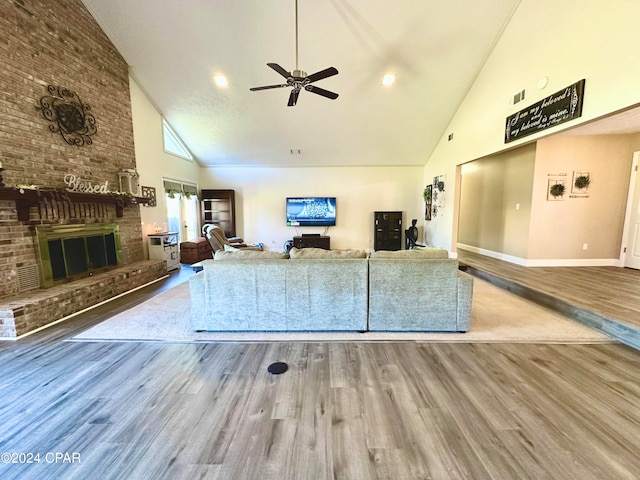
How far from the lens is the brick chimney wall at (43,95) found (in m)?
3.19

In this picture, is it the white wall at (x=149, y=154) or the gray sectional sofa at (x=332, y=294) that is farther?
the white wall at (x=149, y=154)

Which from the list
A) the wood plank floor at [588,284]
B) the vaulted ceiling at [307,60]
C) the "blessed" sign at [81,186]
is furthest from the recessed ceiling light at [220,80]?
the wood plank floor at [588,284]

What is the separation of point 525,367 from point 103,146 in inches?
251

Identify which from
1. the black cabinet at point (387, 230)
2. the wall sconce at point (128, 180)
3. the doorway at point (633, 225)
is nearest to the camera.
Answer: the wall sconce at point (128, 180)

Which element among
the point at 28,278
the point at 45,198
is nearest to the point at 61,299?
the point at 28,278

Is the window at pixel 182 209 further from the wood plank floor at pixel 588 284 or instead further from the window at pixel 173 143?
the wood plank floor at pixel 588 284

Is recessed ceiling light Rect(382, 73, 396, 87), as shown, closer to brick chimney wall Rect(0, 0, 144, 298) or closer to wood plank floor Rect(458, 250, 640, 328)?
wood plank floor Rect(458, 250, 640, 328)

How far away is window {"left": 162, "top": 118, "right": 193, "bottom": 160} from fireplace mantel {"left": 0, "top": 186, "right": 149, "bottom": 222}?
2.49 metres

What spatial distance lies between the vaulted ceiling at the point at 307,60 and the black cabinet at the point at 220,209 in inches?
61.1

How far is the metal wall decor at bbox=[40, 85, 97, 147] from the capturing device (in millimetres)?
3666

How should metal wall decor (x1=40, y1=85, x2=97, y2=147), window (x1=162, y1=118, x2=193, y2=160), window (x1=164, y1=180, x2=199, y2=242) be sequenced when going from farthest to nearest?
window (x1=164, y1=180, x2=199, y2=242) < window (x1=162, y1=118, x2=193, y2=160) < metal wall decor (x1=40, y1=85, x2=97, y2=147)

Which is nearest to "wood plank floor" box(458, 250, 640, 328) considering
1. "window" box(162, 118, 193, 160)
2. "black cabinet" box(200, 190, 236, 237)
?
"black cabinet" box(200, 190, 236, 237)

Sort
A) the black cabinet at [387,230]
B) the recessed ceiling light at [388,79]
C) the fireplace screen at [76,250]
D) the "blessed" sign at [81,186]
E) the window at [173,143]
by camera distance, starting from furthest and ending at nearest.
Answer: the black cabinet at [387,230] < the window at [173,143] < the recessed ceiling light at [388,79] < the "blessed" sign at [81,186] < the fireplace screen at [76,250]

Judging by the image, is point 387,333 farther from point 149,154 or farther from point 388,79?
point 149,154
